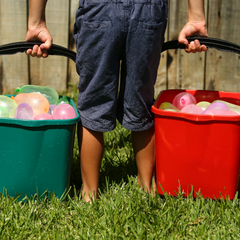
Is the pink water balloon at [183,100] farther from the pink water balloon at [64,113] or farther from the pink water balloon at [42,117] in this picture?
the pink water balloon at [42,117]

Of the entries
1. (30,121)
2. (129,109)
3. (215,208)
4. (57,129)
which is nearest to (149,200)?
(215,208)

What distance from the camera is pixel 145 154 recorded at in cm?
167

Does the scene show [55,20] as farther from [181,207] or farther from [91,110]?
[181,207]

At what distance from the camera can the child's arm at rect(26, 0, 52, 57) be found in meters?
1.44

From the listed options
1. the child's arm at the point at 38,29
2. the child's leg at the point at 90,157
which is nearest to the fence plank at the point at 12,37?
the child's arm at the point at 38,29

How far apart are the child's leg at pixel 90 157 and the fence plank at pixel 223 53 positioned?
1.97 metres

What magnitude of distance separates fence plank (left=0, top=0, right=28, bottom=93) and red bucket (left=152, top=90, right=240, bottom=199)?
78.0 inches

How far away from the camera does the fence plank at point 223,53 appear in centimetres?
303

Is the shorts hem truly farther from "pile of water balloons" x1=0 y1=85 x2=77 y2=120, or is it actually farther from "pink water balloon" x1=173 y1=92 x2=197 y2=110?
"pink water balloon" x1=173 y1=92 x2=197 y2=110

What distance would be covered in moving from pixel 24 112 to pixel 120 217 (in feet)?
2.03

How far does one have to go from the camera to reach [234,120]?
1344 mm

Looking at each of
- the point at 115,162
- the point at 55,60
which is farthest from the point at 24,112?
the point at 55,60

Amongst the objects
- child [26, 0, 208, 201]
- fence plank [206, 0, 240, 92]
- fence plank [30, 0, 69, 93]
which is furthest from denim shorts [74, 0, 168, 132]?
fence plank [206, 0, 240, 92]

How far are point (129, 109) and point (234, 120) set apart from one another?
18.4 inches
